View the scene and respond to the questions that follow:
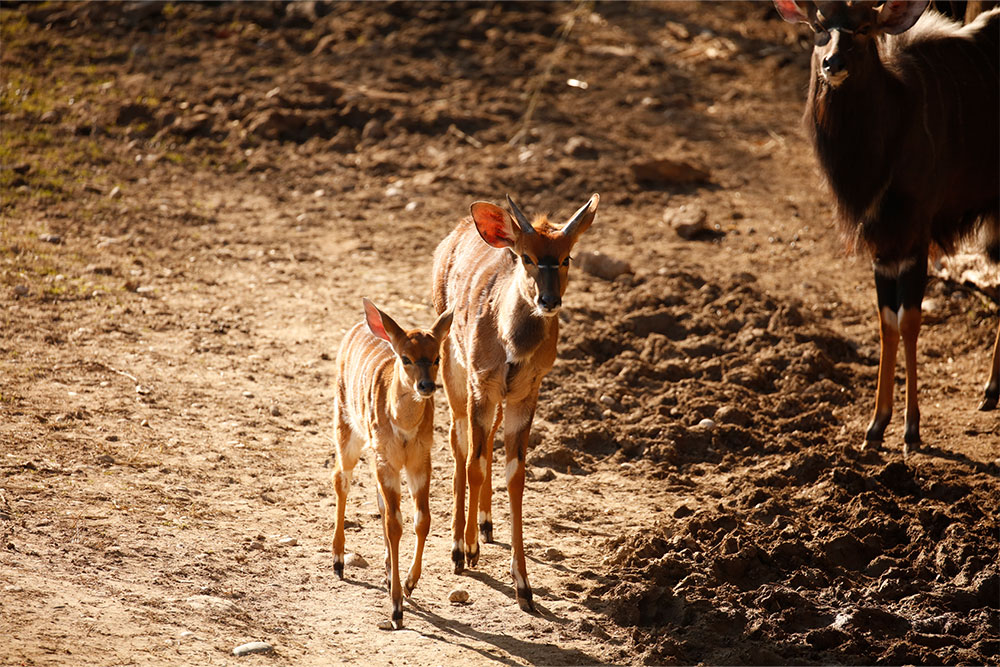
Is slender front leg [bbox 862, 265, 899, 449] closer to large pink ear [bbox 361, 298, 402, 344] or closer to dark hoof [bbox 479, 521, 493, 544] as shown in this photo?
dark hoof [bbox 479, 521, 493, 544]

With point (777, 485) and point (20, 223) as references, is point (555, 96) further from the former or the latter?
point (777, 485)

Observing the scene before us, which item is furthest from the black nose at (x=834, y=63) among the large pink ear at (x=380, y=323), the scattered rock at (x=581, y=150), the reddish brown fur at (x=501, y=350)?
the scattered rock at (x=581, y=150)

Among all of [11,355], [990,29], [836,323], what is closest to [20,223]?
[11,355]

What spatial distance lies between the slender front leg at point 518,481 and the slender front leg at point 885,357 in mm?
2495

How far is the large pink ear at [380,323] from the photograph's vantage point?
5.15 metres

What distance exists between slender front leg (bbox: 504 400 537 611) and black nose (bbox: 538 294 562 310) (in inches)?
26.8

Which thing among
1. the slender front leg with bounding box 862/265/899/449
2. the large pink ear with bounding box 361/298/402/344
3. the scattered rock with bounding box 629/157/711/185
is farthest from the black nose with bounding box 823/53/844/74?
the scattered rock with bounding box 629/157/711/185

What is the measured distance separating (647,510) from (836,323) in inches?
121

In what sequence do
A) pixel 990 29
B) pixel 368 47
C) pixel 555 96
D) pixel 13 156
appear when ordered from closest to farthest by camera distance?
pixel 990 29, pixel 13 156, pixel 555 96, pixel 368 47

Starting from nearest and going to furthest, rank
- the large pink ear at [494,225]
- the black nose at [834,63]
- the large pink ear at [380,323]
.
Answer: the large pink ear at [380,323] → the large pink ear at [494,225] → the black nose at [834,63]

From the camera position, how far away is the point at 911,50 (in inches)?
284

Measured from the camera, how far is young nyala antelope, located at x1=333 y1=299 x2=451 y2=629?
5.09 m

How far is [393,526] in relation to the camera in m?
5.20

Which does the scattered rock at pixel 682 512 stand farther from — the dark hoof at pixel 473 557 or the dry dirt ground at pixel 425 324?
the dark hoof at pixel 473 557
